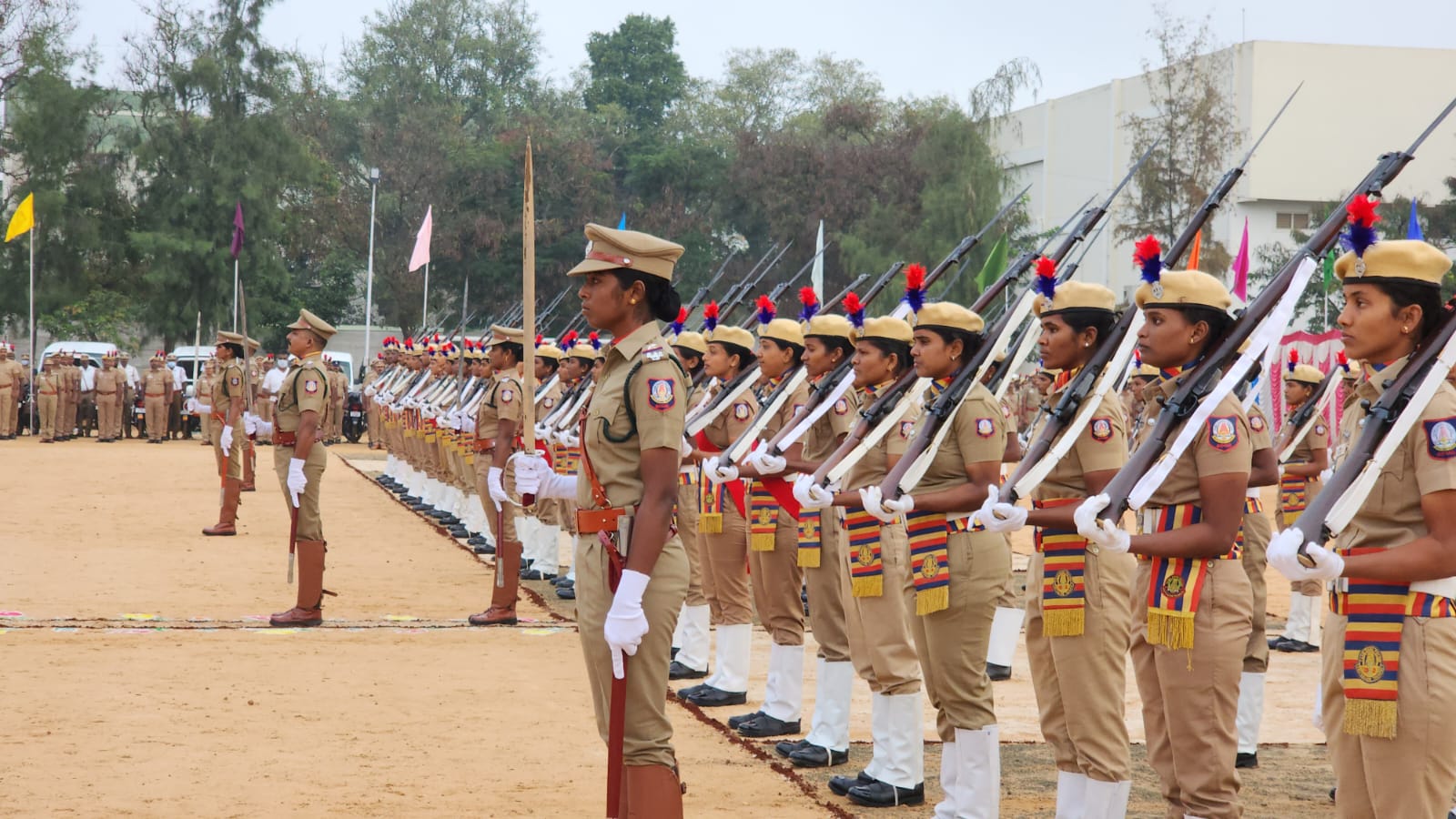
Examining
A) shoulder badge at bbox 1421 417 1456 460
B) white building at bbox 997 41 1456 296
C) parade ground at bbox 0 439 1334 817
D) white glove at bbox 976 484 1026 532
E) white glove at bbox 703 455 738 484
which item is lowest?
parade ground at bbox 0 439 1334 817

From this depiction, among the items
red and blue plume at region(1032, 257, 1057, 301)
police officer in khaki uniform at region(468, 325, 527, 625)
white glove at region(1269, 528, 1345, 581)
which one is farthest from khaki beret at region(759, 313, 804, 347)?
white glove at region(1269, 528, 1345, 581)

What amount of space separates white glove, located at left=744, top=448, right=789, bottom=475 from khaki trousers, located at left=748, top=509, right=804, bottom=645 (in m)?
0.71

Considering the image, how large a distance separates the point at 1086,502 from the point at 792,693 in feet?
12.6

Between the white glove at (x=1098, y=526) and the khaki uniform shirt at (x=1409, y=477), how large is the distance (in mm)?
616

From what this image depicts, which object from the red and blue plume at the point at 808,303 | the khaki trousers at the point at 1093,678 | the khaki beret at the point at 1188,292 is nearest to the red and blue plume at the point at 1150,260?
the khaki beret at the point at 1188,292

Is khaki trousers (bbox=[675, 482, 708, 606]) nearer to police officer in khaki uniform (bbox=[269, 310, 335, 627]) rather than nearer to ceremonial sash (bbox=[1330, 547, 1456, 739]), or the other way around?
police officer in khaki uniform (bbox=[269, 310, 335, 627])

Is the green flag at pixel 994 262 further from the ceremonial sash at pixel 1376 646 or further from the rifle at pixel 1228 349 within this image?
the ceremonial sash at pixel 1376 646

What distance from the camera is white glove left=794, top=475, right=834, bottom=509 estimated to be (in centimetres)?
625

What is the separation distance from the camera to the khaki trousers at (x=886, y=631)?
6.52 m

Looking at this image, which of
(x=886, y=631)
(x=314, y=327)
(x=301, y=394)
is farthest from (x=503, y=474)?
(x=886, y=631)

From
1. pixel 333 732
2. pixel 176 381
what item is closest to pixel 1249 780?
pixel 333 732

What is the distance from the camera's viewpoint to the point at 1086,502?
14.5ft

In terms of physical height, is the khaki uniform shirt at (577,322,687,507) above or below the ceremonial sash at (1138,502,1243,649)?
above

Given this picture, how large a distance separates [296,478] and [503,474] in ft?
5.01
